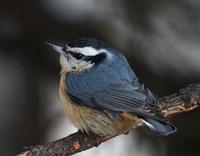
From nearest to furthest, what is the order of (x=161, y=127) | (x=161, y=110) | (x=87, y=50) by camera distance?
Result: (x=161, y=127) < (x=161, y=110) < (x=87, y=50)

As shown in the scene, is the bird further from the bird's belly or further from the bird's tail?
the bird's tail

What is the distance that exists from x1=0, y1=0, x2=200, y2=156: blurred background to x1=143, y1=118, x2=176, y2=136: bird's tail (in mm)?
1366

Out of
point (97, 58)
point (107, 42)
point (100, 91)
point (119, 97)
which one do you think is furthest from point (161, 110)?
point (107, 42)

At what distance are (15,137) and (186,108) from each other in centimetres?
217

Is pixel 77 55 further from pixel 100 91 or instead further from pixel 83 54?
pixel 100 91

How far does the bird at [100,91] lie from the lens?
199 inches

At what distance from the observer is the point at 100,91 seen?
520 centimetres

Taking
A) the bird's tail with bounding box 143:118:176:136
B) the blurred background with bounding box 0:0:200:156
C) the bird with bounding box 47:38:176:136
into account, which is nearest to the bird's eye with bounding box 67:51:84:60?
the bird with bounding box 47:38:176:136

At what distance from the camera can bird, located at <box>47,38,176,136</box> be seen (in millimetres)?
5062

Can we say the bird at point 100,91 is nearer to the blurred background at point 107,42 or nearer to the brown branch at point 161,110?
the brown branch at point 161,110

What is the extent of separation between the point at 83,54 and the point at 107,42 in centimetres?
122

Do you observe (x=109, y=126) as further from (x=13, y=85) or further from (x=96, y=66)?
(x=13, y=85)

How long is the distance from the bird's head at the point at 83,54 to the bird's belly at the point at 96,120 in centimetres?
27

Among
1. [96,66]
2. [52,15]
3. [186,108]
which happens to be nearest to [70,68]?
[96,66]
